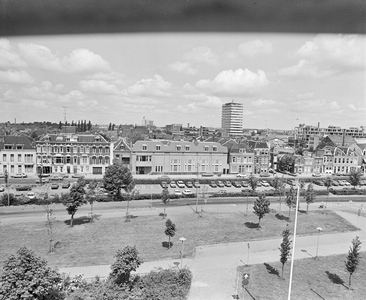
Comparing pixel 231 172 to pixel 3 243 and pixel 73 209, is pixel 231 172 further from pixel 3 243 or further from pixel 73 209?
pixel 3 243

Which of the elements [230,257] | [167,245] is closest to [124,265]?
[167,245]

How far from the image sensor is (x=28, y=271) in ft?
14.0

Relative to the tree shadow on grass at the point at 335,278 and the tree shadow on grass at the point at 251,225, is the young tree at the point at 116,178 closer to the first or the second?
the tree shadow on grass at the point at 251,225

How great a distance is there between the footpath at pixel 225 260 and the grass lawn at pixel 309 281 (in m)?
0.34

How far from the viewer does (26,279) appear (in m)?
4.17

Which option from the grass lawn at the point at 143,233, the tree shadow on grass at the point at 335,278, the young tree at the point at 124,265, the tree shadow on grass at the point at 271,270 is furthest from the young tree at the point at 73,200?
the tree shadow on grass at the point at 335,278

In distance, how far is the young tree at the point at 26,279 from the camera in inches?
157

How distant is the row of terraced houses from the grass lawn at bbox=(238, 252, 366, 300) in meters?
13.3

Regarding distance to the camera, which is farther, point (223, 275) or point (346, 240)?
point (346, 240)

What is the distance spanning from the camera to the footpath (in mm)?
5754

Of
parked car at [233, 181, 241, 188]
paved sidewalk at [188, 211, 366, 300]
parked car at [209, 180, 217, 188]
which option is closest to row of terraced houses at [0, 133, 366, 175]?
parked car at [209, 180, 217, 188]

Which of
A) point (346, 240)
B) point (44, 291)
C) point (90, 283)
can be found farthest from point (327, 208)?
point (44, 291)

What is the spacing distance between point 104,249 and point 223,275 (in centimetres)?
324

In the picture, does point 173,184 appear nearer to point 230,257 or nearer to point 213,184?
point 213,184
